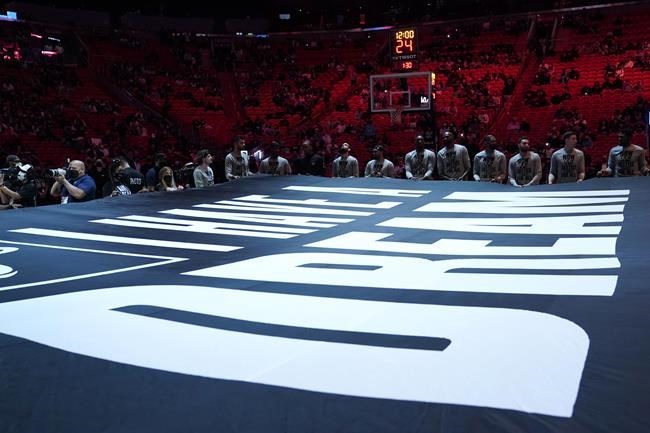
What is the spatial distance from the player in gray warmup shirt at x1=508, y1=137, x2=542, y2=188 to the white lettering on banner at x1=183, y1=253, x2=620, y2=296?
4.31m

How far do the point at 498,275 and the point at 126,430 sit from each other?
1.85 metres

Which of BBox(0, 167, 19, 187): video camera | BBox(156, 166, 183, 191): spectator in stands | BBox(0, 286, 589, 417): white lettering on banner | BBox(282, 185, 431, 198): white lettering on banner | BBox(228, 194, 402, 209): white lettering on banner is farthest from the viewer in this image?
BBox(156, 166, 183, 191): spectator in stands

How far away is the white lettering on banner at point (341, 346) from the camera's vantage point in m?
1.57

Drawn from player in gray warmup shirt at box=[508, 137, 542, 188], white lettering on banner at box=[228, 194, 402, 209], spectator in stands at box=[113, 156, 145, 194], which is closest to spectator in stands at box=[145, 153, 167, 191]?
spectator in stands at box=[113, 156, 145, 194]

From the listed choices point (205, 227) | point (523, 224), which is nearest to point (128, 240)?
point (205, 227)

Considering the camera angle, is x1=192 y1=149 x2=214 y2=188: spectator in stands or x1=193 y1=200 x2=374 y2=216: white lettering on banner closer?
x1=193 y1=200 x2=374 y2=216: white lettering on banner

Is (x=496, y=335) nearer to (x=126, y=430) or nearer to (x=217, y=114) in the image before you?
(x=126, y=430)

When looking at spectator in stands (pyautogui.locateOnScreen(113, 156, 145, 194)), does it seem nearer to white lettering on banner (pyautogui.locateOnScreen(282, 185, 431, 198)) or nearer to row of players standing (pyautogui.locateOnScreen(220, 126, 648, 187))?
row of players standing (pyautogui.locateOnScreen(220, 126, 648, 187))

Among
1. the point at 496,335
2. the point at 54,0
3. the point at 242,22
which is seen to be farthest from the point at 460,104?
the point at 496,335

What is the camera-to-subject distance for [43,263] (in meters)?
3.29

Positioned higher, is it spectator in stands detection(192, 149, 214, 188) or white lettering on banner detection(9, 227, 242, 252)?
spectator in stands detection(192, 149, 214, 188)

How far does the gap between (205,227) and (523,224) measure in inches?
87.7

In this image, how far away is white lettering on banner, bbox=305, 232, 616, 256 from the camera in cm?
327

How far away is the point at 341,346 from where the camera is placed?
1918 mm
